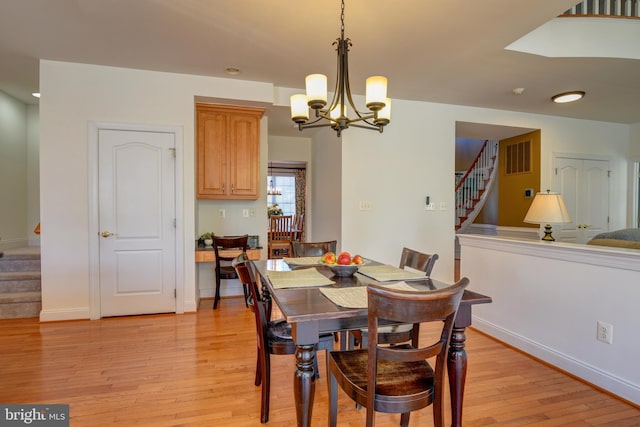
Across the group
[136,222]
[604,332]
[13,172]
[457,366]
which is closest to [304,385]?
[457,366]

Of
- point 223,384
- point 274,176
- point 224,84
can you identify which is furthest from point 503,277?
point 274,176

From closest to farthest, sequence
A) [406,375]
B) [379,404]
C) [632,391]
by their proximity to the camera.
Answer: [379,404]
[406,375]
[632,391]

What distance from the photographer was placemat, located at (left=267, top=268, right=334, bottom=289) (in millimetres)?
1791

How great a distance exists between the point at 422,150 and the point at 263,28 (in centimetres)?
271

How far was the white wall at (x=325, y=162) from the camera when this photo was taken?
3.44 meters

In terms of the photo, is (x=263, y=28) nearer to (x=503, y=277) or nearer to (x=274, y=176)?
(x=503, y=277)

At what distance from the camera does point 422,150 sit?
15.1 feet

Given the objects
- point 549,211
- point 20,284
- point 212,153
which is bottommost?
point 20,284

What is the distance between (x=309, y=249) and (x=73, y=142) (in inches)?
106

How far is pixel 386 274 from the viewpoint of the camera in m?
2.05

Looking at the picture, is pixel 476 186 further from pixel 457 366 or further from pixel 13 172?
pixel 13 172

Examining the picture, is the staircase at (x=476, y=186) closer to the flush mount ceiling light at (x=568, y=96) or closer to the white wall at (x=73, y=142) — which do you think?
the flush mount ceiling light at (x=568, y=96)

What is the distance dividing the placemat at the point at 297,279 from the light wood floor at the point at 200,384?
2.53 feet

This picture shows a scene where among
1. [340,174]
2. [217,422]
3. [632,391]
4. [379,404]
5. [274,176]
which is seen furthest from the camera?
[274,176]
